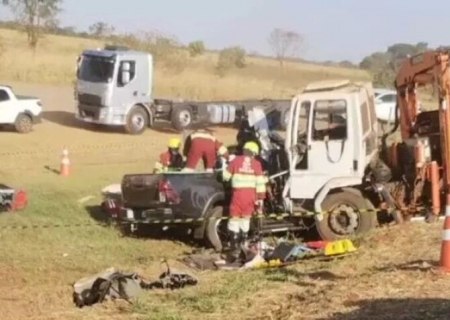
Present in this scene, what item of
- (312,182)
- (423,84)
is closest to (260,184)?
(312,182)

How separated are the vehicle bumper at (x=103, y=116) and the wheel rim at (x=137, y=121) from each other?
0.34m

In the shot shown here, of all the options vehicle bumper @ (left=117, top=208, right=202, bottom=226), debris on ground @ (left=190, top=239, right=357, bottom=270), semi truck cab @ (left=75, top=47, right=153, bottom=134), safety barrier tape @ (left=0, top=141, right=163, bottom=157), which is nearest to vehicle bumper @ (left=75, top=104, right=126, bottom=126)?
semi truck cab @ (left=75, top=47, right=153, bottom=134)

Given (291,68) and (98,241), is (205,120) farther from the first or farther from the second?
(291,68)

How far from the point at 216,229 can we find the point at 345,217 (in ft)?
6.50

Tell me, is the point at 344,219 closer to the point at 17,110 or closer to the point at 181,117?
the point at 181,117

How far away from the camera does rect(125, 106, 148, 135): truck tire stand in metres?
→ 35.0

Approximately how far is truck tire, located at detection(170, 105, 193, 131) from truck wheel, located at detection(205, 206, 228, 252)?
20.1 metres

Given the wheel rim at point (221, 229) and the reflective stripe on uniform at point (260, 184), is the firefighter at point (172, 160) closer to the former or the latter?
the wheel rim at point (221, 229)

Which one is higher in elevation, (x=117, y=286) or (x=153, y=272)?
(x=117, y=286)

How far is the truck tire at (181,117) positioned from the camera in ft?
117

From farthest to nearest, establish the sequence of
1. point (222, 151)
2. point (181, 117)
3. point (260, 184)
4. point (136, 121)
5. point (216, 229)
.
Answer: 1. point (181, 117)
2. point (136, 121)
3. point (222, 151)
4. point (216, 229)
5. point (260, 184)

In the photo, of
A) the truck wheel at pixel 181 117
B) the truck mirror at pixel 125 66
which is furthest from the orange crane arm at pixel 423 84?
the truck mirror at pixel 125 66

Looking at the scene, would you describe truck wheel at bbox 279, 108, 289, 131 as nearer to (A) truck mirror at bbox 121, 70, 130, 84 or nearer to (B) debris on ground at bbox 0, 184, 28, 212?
(B) debris on ground at bbox 0, 184, 28, 212

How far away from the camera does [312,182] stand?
1562 centimetres
